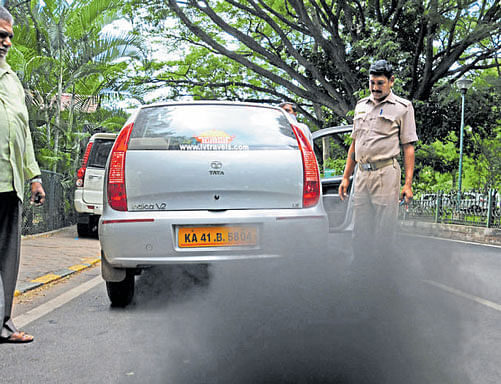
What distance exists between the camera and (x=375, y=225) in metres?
4.88

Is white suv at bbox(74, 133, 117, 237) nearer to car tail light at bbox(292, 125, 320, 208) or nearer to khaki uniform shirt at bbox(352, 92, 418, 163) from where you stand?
khaki uniform shirt at bbox(352, 92, 418, 163)

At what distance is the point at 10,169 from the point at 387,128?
9.64ft

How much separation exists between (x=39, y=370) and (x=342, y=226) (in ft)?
10.2

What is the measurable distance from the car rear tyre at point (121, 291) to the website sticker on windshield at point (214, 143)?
1.22 metres

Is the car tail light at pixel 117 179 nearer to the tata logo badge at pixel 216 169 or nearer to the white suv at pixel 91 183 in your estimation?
the tata logo badge at pixel 216 169

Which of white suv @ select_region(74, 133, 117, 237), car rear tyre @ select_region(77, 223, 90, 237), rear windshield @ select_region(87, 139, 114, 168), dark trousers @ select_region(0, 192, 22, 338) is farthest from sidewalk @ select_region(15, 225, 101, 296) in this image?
dark trousers @ select_region(0, 192, 22, 338)

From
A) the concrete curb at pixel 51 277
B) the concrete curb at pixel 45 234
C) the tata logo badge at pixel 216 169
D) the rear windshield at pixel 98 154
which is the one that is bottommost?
the concrete curb at pixel 51 277

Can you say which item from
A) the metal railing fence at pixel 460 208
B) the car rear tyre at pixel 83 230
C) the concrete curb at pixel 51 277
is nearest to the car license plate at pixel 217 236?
the concrete curb at pixel 51 277

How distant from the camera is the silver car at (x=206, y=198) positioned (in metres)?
3.97

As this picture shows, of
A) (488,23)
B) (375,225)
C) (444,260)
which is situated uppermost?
(488,23)

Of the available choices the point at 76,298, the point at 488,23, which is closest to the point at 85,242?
the point at 76,298

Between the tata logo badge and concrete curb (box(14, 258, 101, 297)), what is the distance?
244cm

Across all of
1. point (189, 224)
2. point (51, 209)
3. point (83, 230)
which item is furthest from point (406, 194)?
point (51, 209)

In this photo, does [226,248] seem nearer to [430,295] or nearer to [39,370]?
[39,370]
